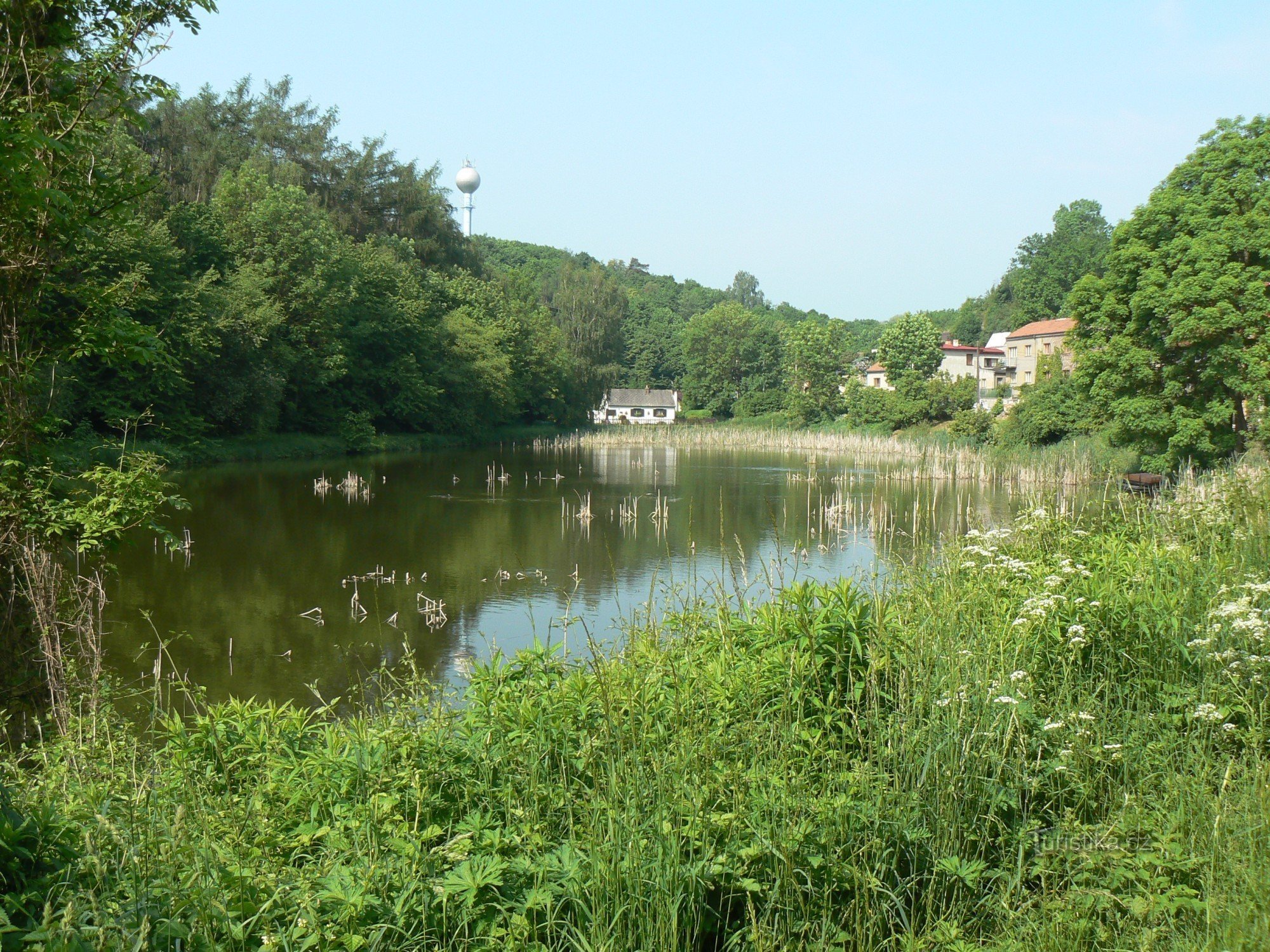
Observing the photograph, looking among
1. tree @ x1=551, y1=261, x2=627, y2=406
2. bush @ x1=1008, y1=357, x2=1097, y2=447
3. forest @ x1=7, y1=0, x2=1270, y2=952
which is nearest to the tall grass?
bush @ x1=1008, y1=357, x2=1097, y2=447

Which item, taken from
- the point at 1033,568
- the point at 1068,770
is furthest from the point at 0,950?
the point at 1033,568

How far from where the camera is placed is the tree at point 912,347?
66.9m

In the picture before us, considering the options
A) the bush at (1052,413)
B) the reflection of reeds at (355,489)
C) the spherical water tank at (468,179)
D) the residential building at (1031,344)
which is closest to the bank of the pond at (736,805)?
the reflection of reeds at (355,489)

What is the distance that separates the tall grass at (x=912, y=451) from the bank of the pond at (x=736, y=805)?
1250cm

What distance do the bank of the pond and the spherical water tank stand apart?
3545 inches

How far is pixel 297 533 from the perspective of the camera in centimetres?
1922

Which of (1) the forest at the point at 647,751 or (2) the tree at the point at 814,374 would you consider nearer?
(1) the forest at the point at 647,751

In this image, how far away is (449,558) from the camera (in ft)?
56.2

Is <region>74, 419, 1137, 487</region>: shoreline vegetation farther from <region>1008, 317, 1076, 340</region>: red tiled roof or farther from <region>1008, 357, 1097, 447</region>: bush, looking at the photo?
<region>1008, 317, 1076, 340</region>: red tiled roof

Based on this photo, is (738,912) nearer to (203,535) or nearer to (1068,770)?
(1068,770)

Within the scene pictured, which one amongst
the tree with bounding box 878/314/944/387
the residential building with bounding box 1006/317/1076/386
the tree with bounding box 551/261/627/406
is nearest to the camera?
the residential building with bounding box 1006/317/1076/386

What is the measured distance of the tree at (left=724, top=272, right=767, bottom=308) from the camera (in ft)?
518

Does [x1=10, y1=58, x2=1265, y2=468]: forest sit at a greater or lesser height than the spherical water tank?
lesser

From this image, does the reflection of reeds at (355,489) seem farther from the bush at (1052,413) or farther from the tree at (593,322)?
the tree at (593,322)
